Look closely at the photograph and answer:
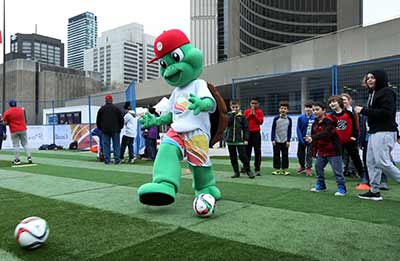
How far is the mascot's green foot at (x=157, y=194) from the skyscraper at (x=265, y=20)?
4826 centimetres

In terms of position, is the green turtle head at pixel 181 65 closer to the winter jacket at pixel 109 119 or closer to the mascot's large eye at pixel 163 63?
the mascot's large eye at pixel 163 63

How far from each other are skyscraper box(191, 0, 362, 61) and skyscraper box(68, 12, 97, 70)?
22.4 meters

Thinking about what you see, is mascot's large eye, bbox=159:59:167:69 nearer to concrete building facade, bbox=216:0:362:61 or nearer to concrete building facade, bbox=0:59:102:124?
concrete building facade, bbox=0:59:102:124

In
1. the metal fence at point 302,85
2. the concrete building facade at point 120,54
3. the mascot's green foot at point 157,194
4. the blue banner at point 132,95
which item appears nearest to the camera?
the mascot's green foot at point 157,194

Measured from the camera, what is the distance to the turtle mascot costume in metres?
4.55

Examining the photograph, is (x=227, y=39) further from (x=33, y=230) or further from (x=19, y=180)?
(x=33, y=230)

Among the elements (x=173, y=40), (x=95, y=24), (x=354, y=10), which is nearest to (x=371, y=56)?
(x=173, y=40)

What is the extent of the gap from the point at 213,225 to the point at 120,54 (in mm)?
53521

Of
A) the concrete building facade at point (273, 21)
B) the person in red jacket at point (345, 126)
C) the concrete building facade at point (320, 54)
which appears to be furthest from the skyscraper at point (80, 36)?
the person in red jacket at point (345, 126)

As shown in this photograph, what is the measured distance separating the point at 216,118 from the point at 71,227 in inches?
94.4

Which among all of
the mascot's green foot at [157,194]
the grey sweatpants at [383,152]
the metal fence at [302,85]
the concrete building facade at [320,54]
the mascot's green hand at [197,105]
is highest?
the concrete building facade at [320,54]

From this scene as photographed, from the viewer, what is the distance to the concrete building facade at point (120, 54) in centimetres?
5097

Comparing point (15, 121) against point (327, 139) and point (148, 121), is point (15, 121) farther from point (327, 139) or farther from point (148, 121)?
point (327, 139)

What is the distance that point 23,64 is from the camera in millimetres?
39250
